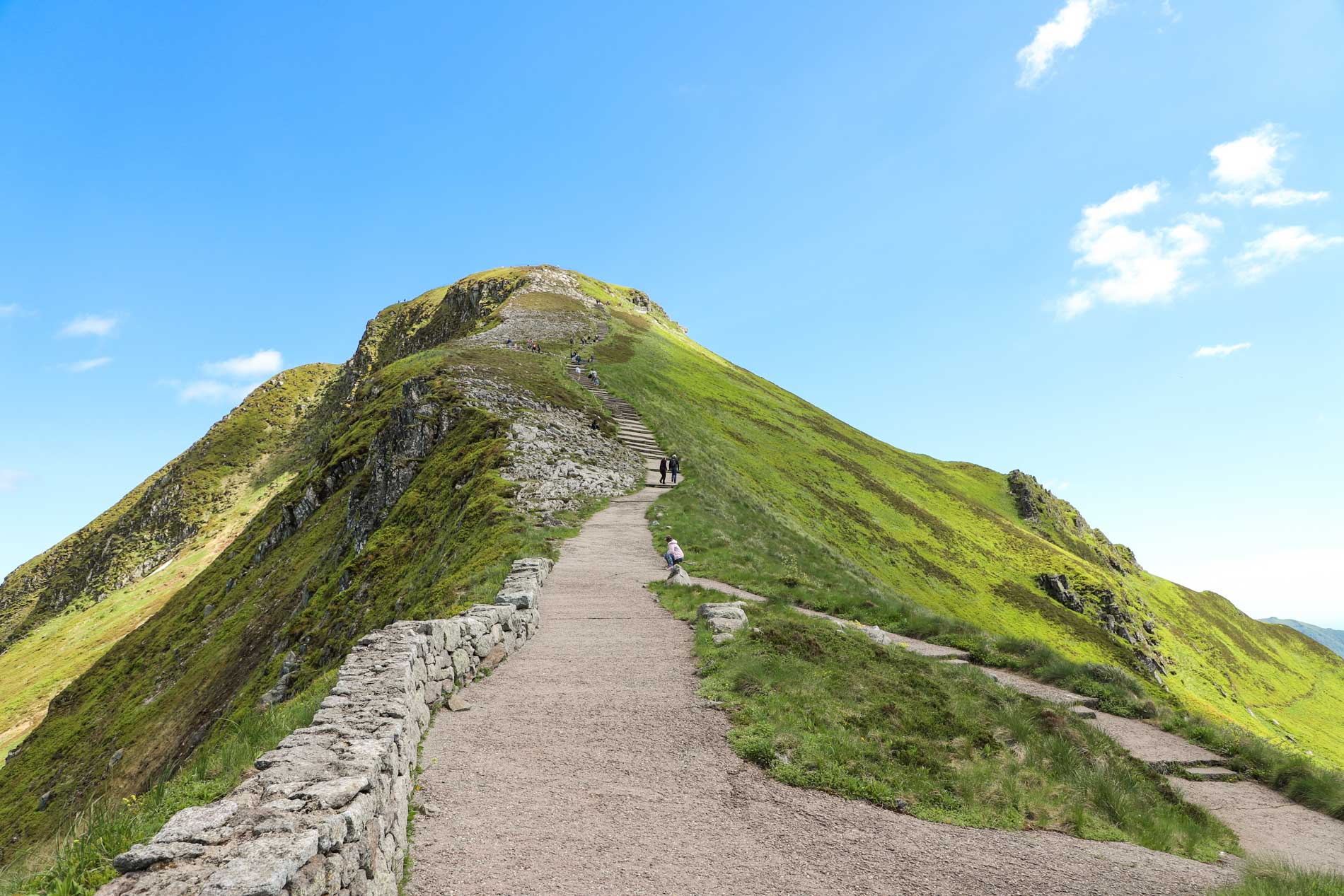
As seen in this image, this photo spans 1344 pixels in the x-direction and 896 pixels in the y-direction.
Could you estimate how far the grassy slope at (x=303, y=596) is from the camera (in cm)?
2967

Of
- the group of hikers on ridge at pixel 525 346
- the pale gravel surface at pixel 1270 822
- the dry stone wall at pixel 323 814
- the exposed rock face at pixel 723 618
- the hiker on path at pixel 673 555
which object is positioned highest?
the group of hikers on ridge at pixel 525 346

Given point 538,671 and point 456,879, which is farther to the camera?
point 538,671

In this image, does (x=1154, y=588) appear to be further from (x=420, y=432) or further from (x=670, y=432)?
(x=420, y=432)

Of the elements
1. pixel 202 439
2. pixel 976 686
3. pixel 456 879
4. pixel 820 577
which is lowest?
pixel 456 879

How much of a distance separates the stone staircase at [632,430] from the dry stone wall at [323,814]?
32584 mm

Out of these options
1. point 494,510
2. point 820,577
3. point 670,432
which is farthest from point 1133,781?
point 670,432

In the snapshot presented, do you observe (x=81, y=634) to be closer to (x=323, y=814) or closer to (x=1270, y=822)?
(x=323, y=814)

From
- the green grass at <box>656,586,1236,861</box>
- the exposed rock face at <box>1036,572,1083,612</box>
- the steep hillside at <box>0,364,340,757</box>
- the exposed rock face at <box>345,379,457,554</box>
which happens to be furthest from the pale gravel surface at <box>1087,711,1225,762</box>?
the steep hillside at <box>0,364,340,757</box>

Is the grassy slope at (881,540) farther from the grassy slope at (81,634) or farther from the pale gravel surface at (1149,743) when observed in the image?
the grassy slope at (81,634)

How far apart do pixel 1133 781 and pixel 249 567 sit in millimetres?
68138

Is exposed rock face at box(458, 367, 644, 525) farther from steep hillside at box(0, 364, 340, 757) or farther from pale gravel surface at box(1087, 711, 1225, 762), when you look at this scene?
steep hillside at box(0, 364, 340, 757)

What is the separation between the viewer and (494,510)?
31.3 meters

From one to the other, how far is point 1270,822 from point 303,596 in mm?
47568

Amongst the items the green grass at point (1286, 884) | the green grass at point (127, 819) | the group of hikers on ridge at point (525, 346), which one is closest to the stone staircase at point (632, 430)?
the group of hikers on ridge at point (525, 346)
